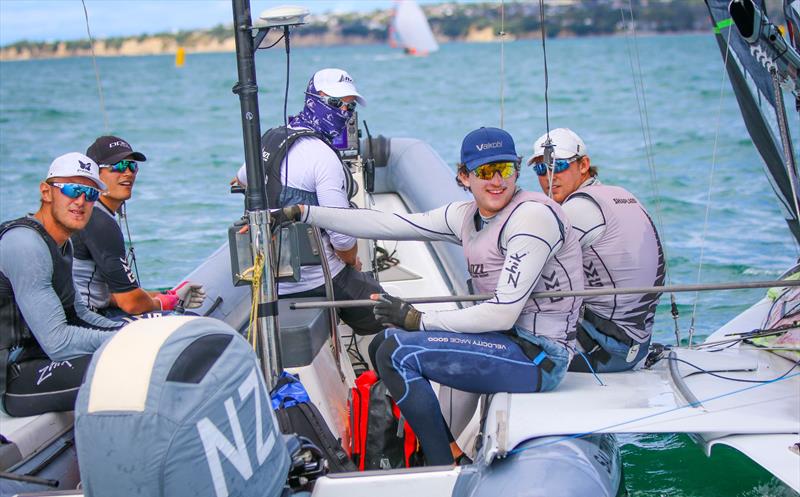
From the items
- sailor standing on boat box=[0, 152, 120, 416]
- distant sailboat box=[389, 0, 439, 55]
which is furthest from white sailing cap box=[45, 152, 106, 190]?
distant sailboat box=[389, 0, 439, 55]

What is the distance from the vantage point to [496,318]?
2.77 m

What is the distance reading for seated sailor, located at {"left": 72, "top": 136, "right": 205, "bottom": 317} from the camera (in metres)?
3.28

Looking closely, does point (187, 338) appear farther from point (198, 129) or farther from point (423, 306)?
point (198, 129)

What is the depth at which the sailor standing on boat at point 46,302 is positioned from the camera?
275 cm

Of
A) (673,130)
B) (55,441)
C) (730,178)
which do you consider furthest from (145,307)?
(673,130)

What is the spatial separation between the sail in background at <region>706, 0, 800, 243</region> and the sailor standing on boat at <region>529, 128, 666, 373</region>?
903 mm

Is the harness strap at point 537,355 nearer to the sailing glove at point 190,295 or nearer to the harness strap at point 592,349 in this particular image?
the harness strap at point 592,349

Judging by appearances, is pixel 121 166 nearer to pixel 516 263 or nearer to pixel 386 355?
pixel 386 355

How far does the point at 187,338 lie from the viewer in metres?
2.07

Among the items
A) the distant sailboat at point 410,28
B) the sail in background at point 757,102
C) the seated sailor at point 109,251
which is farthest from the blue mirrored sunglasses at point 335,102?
the distant sailboat at point 410,28

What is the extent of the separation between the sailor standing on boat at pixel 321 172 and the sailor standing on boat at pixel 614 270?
0.89m

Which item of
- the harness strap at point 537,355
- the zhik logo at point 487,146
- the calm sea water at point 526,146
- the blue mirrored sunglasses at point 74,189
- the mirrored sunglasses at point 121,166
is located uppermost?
the zhik logo at point 487,146

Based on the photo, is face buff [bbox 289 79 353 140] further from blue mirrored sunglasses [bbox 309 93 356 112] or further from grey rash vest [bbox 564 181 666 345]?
grey rash vest [bbox 564 181 666 345]

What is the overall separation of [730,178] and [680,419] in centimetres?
1184
